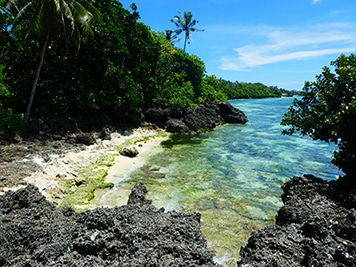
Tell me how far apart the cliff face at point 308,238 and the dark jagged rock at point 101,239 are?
3.86 ft

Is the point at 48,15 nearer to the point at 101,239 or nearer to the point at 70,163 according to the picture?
the point at 70,163

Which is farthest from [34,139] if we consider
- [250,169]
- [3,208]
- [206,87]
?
[206,87]

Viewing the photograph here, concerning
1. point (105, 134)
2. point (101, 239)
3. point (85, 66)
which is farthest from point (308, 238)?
point (85, 66)

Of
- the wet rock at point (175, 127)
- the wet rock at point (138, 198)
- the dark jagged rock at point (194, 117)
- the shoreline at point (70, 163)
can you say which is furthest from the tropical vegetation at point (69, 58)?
the wet rock at point (138, 198)

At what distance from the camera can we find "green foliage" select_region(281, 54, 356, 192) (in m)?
8.18

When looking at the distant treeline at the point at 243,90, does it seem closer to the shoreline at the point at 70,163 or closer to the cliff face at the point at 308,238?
the shoreline at the point at 70,163

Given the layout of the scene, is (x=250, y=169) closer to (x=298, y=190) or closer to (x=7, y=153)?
(x=298, y=190)

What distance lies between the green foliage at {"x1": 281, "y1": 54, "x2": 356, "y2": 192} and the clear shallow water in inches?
139

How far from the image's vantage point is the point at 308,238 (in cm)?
543

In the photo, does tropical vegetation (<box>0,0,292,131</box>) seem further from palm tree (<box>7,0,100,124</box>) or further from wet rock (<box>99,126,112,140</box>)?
wet rock (<box>99,126,112,140</box>)

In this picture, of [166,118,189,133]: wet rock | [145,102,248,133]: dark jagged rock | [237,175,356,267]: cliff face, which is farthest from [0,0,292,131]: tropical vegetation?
[237,175,356,267]: cliff face

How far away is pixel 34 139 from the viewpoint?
1538cm

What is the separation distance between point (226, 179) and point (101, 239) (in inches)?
380

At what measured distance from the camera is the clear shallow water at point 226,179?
8.91m
